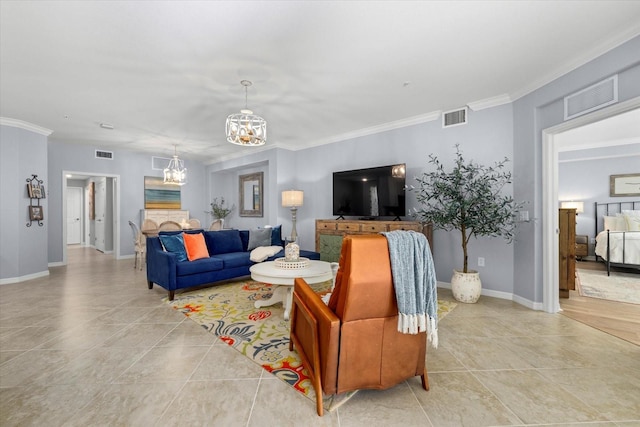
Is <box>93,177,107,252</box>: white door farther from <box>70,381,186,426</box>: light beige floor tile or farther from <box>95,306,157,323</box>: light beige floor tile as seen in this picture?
<box>70,381,186,426</box>: light beige floor tile

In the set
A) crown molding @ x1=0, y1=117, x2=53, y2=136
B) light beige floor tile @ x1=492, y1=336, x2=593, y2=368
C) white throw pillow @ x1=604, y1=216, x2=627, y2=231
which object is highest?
crown molding @ x1=0, y1=117, x2=53, y2=136

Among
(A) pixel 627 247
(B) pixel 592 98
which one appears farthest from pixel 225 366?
(A) pixel 627 247

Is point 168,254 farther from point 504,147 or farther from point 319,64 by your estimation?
point 504,147

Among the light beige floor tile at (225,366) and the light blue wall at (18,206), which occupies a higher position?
the light blue wall at (18,206)

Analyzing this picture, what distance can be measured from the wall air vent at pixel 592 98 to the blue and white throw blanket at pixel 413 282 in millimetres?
2527

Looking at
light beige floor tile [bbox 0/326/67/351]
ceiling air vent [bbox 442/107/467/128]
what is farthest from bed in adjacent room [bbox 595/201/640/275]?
light beige floor tile [bbox 0/326/67/351]

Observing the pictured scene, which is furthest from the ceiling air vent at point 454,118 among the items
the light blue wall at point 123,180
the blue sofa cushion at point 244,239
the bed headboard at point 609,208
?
the light blue wall at point 123,180

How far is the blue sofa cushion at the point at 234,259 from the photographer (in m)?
4.15

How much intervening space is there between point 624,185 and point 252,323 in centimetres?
801

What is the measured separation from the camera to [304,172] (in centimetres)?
621

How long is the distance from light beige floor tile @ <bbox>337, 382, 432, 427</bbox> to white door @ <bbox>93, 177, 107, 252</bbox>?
8748 mm

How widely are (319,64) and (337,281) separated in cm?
231

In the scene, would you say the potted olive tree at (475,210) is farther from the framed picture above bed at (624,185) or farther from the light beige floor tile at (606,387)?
the framed picture above bed at (624,185)

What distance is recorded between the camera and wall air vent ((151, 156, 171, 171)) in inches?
289
